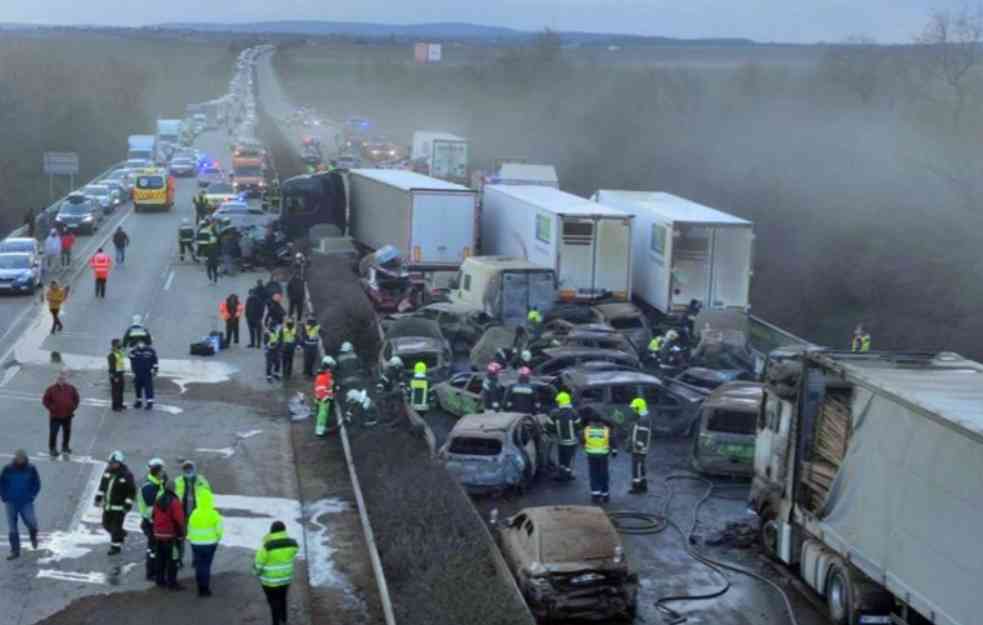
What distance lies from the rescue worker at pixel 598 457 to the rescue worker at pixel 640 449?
0.48m

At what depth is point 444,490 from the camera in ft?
62.4

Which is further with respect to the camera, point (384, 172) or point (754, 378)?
point (384, 172)

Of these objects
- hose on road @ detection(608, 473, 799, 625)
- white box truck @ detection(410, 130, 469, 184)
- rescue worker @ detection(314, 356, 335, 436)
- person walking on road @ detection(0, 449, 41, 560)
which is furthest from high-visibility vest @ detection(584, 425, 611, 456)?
white box truck @ detection(410, 130, 469, 184)

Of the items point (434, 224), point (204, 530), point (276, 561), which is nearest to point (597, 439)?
point (204, 530)

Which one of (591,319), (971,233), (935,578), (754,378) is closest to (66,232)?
(591,319)

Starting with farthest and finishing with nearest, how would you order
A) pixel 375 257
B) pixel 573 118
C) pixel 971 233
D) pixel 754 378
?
pixel 573 118
pixel 971 233
pixel 375 257
pixel 754 378

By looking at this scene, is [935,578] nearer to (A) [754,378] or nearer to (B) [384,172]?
(A) [754,378]

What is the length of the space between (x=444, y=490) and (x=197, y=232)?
26946 millimetres

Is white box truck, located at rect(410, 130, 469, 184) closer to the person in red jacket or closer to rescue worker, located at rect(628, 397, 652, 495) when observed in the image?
rescue worker, located at rect(628, 397, 652, 495)

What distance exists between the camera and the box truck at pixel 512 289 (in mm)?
32531

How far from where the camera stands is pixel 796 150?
7706cm

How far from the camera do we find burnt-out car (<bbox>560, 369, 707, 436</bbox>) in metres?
24.0

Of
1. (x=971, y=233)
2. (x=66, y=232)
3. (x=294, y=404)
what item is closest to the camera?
(x=294, y=404)

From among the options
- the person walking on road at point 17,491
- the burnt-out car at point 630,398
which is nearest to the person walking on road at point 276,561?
the person walking on road at point 17,491
